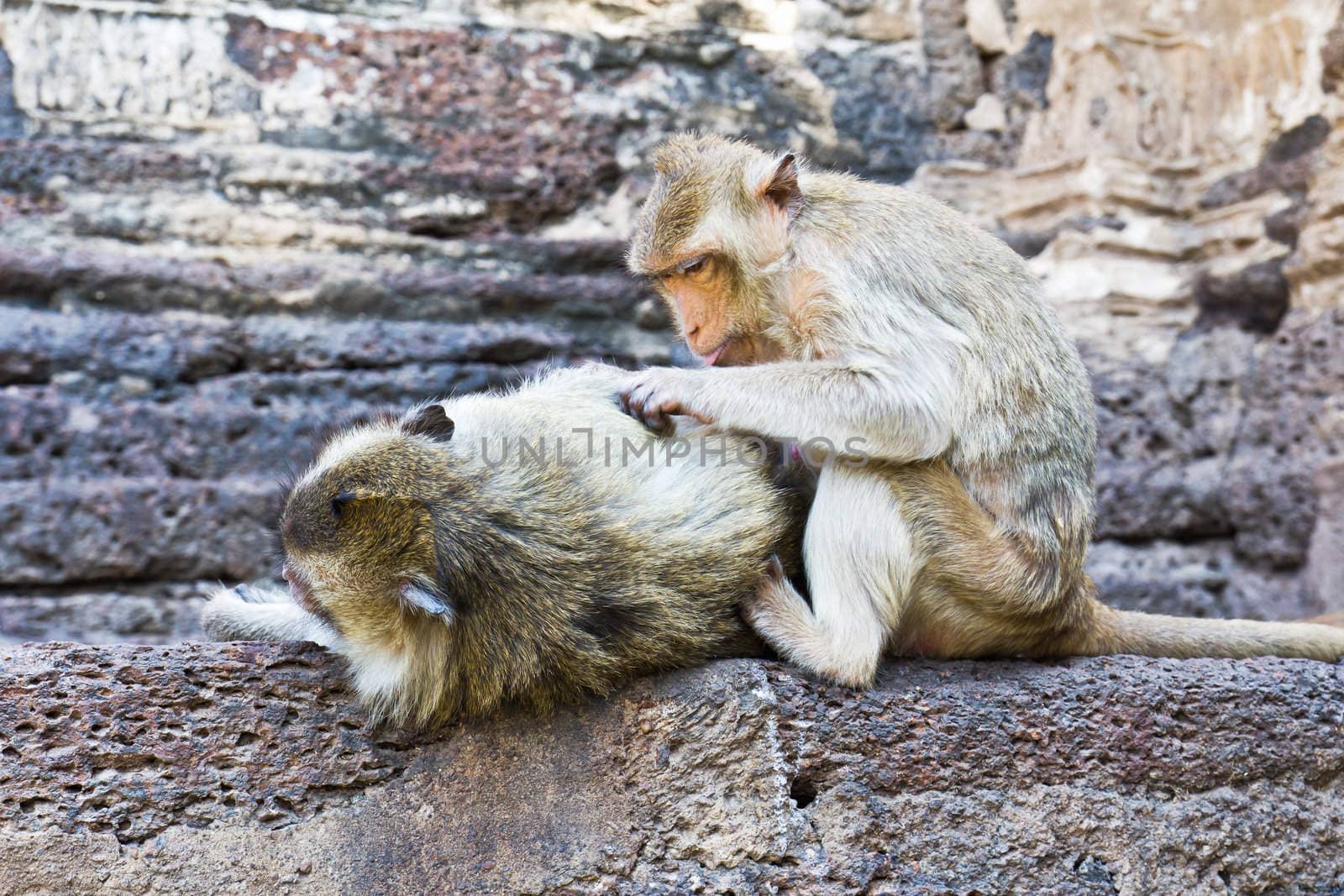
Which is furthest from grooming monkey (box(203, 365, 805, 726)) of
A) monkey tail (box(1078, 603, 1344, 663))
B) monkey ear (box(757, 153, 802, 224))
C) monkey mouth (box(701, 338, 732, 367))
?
monkey tail (box(1078, 603, 1344, 663))

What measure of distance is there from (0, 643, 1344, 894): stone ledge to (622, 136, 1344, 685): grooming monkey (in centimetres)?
19

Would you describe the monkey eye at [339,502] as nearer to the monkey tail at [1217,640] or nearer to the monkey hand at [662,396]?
the monkey hand at [662,396]

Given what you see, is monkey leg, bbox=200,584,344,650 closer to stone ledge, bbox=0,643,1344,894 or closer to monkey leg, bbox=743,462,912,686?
stone ledge, bbox=0,643,1344,894

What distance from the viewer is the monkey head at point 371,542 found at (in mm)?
A: 2637

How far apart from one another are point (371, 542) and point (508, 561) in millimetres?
285

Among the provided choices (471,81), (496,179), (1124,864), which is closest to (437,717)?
(1124,864)

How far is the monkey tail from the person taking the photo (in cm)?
331

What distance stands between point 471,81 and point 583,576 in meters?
2.84

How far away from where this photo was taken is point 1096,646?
3264 millimetres

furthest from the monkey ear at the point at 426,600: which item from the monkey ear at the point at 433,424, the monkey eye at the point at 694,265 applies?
the monkey eye at the point at 694,265

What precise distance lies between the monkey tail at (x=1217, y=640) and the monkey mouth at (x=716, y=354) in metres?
1.17

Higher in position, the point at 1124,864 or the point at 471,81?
the point at 471,81

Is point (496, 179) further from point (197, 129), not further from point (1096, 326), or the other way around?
point (1096, 326)

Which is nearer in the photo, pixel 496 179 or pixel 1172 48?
pixel 496 179
